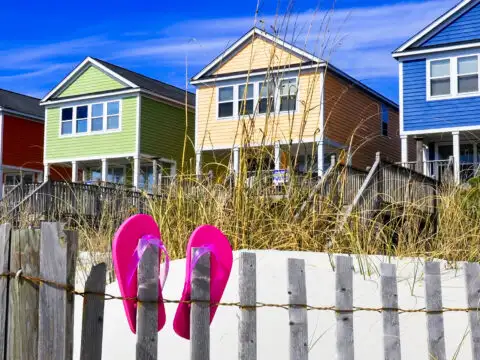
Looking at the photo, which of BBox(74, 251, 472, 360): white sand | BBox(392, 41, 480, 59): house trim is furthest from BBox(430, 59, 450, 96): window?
BBox(74, 251, 472, 360): white sand

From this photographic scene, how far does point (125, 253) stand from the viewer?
3.21m

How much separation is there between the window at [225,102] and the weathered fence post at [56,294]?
23.9 metres

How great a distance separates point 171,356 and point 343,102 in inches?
906

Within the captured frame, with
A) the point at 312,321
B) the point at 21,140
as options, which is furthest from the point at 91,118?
the point at 312,321

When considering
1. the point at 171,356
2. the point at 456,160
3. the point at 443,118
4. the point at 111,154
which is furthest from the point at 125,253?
the point at 111,154

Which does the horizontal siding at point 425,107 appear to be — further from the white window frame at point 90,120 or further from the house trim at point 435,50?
the white window frame at point 90,120

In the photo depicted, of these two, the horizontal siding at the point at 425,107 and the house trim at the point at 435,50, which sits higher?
the house trim at the point at 435,50

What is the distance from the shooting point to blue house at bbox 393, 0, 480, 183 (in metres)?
22.3

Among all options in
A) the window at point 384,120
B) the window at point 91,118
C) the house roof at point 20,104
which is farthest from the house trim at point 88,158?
the window at point 384,120

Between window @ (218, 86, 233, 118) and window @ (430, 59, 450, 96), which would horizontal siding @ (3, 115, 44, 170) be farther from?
window @ (430, 59, 450, 96)

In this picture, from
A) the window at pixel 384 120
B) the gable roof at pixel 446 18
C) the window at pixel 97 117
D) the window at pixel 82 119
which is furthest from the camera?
the window at pixel 384 120

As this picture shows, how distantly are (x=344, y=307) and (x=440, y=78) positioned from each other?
2050cm

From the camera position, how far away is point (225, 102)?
26.8m

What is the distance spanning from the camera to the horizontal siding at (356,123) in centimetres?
2631
